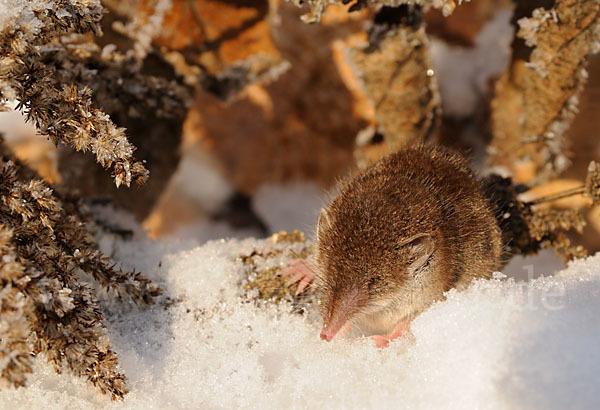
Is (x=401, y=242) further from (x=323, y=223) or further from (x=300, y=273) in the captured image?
(x=300, y=273)

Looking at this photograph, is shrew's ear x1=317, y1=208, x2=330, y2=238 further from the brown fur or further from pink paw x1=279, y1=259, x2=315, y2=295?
pink paw x1=279, y1=259, x2=315, y2=295

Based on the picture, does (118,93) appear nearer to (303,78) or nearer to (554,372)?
(303,78)

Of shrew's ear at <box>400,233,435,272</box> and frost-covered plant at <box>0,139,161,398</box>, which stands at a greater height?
shrew's ear at <box>400,233,435,272</box>

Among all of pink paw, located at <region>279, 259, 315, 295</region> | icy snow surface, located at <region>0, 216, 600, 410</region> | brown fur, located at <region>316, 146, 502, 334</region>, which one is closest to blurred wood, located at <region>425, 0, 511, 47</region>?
brown fur, located at <region>316, 146, 502, 334</region>

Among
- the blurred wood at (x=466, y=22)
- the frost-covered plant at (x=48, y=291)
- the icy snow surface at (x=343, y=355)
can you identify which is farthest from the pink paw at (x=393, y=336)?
the blurred wood at (x=466, y=22)

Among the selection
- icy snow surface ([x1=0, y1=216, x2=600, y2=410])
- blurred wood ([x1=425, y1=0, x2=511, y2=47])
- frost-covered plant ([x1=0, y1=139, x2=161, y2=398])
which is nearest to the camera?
frost-covered plant ([x1=0, y1=139, x2=161, y2=398])

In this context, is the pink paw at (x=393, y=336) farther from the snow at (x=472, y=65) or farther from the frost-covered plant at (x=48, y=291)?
the snow at (x=472, y=65)

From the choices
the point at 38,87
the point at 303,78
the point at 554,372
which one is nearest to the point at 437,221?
the point at 554,372
